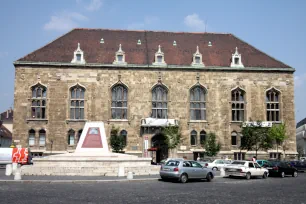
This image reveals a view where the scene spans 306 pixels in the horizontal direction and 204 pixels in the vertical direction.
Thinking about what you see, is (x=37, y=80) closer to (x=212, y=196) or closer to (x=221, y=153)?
(x=221, y=153)

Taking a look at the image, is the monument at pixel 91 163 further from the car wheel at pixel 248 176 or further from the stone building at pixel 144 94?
the stone building at pixel 144 94

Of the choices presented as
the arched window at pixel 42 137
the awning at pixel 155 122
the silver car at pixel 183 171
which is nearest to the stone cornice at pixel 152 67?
the awning at pixel 155 122

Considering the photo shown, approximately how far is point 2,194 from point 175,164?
10.6 meters

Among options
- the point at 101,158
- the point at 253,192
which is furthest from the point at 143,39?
the point at 253,192

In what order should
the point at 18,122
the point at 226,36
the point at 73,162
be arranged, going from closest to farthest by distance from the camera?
the point at 73,162 < the point at 18,122 < the point at 226,36

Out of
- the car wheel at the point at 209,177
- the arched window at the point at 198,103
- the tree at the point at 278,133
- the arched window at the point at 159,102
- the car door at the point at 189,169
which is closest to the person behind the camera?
the car door at the point at 189,169

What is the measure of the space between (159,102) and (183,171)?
80.7 feet

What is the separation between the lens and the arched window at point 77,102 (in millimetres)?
45719

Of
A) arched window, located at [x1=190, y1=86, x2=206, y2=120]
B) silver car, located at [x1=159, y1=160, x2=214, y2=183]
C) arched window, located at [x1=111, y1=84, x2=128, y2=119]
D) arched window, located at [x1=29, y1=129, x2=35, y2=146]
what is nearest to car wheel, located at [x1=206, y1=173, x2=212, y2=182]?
silver car, located at [x1=159, y1=160, x2=214, y2=183]

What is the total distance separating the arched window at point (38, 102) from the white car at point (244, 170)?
26.3 meters

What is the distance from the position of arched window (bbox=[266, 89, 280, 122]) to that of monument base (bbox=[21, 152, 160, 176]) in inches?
987

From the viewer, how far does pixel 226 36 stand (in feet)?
175

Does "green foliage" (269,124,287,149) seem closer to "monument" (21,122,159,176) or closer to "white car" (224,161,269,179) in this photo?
"white car" (224,161,269,179)

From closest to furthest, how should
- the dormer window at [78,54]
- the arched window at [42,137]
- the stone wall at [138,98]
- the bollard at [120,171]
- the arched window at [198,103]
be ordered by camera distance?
the bollard at [120,171] → the arched window at [42,137] → the stone wall at [138,98] → the dormer window at [78,54] → the arched window at [198,103]
